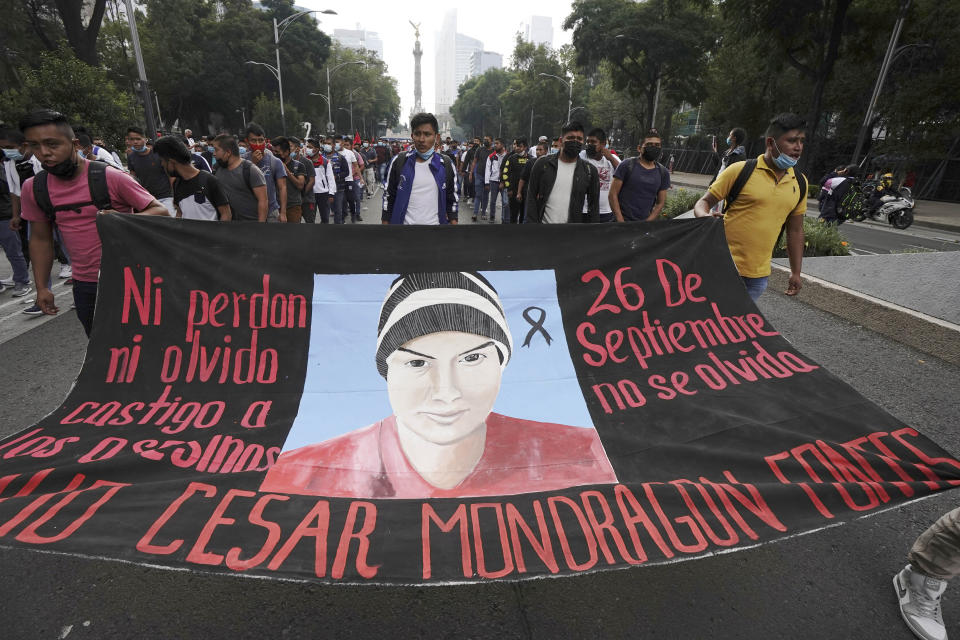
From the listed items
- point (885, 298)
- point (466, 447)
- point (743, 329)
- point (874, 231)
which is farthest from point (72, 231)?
point (874, 231)

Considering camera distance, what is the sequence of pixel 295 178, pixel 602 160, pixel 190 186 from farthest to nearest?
pixel 295 178, pixel 602 160, pixel 190 186

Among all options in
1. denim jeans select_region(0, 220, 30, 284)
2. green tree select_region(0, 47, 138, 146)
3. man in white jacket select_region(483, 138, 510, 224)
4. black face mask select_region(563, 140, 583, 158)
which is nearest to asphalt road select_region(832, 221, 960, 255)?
man in white jacket select_region(483, 138, 510, 224)

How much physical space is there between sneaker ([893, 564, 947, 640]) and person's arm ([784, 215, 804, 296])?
2.08 metres

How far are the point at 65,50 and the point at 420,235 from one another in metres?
19.7

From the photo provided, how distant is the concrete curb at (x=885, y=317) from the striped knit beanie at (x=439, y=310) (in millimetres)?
4641

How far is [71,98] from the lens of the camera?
15.2 meters

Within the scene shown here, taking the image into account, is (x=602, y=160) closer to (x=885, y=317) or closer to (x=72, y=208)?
(x=885, y=317)

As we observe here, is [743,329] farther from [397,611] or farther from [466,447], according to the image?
[397,611]

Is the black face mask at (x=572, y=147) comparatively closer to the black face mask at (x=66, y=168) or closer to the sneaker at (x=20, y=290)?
the black face mask at (x=66, y=168)

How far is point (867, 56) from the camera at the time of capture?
21234 millimetres

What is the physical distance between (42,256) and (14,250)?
428 centimetres

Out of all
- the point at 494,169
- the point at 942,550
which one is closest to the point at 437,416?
the point at 942,550

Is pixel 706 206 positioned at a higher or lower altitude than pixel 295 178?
higher

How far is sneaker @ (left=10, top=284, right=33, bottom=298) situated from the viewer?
6539mm
